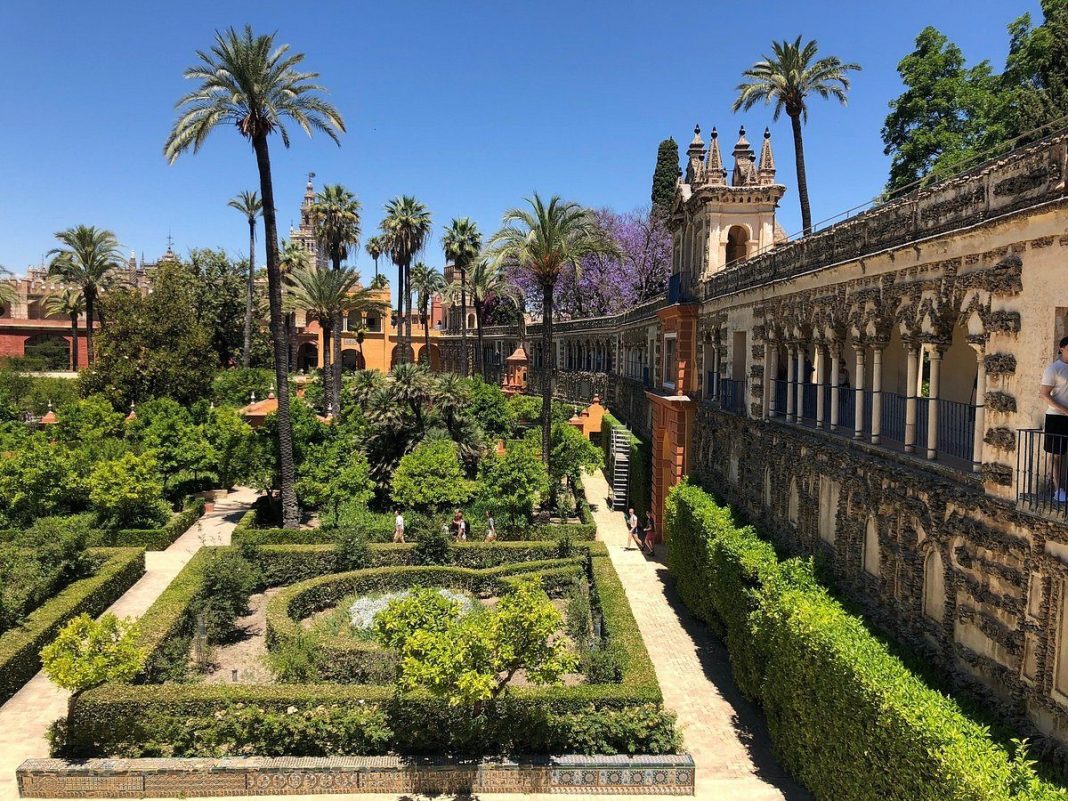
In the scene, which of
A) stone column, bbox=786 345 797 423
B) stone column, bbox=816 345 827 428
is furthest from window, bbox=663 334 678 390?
stone column, bbox=816 345 827 428

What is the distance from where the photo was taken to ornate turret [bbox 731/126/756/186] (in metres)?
26.3

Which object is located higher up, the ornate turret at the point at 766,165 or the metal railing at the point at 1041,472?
the ornate turret at the point at 766,165

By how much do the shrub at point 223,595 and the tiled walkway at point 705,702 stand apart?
11273 mm

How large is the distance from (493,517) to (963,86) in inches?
1177

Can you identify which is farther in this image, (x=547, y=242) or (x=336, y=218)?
(x=336, y=218)

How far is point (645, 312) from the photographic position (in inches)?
1526

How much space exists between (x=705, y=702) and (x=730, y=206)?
16270mm

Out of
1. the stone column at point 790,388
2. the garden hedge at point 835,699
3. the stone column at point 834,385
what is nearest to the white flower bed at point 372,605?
the garden hedge at point 835,699

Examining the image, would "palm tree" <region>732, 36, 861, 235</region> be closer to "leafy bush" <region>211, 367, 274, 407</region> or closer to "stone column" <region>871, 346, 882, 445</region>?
"stone column" <region>871, 346, 882, 445</region>

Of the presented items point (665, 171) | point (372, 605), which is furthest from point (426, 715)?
point (665, 171)

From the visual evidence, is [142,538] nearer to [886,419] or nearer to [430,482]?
[430,482]

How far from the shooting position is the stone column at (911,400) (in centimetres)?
1241

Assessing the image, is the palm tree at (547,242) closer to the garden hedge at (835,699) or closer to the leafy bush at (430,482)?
the leafy bush at (430,482)

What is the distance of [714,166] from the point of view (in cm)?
2592
